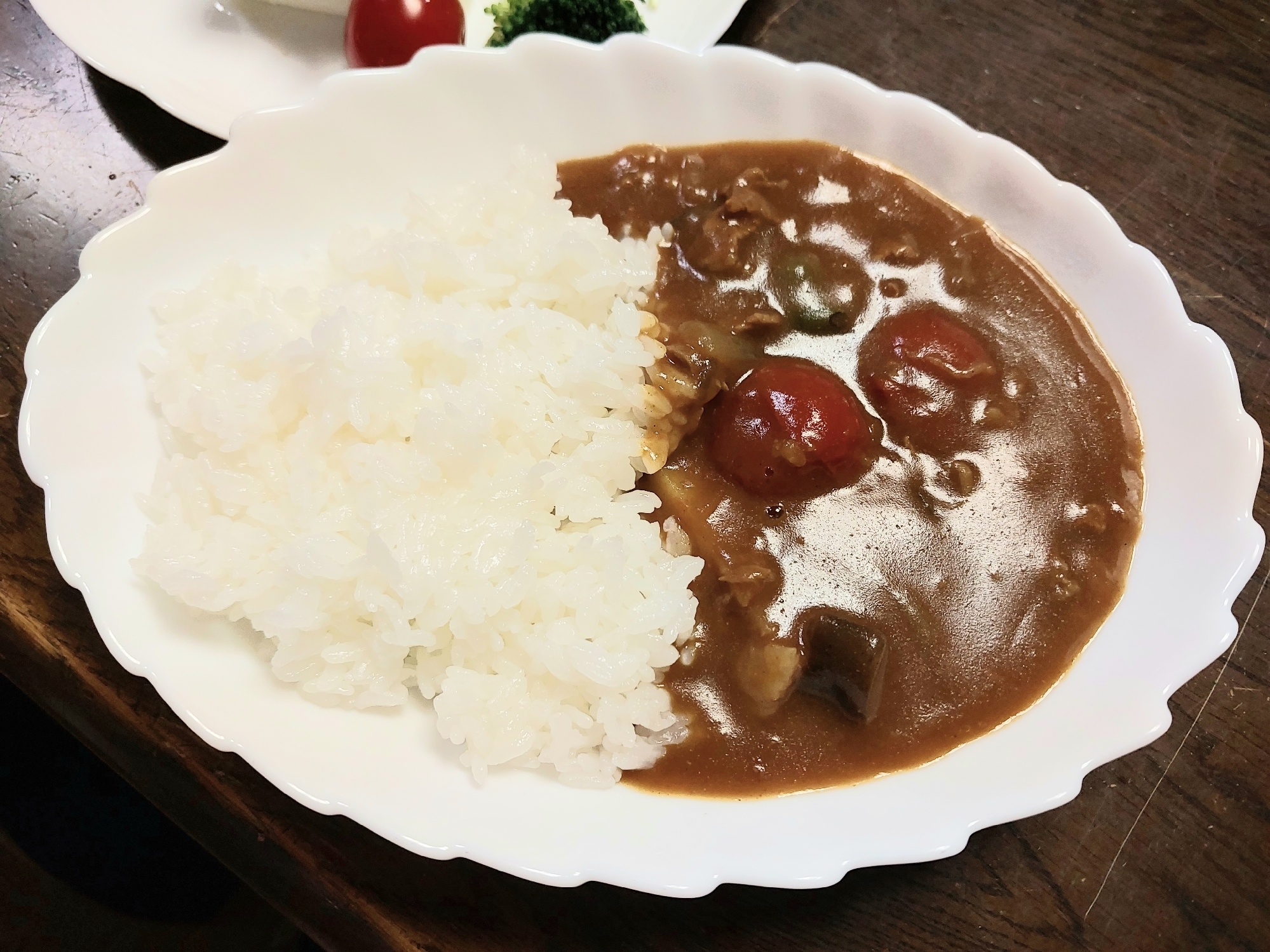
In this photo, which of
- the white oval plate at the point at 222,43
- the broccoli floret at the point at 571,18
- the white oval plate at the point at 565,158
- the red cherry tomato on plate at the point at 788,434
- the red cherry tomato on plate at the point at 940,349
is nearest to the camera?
the white oval plate at the point at 565,158

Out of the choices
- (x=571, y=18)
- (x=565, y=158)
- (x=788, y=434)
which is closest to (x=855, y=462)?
(x=788, y=434)

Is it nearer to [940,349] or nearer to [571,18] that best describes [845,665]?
[940,349]

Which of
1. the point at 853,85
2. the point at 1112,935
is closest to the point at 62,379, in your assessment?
the point at 853,85

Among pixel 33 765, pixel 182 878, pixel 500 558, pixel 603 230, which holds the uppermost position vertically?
pixel 603 230

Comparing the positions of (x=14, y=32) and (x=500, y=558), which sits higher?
(x=14, y=32)

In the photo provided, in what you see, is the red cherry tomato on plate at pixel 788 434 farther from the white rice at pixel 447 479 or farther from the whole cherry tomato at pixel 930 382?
the white rice at pixel 447 479

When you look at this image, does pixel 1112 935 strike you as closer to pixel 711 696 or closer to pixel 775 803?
pixel 775 803

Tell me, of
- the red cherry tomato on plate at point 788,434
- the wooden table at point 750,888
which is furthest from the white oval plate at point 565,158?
the red cherry tomato on plate at point 788,434
